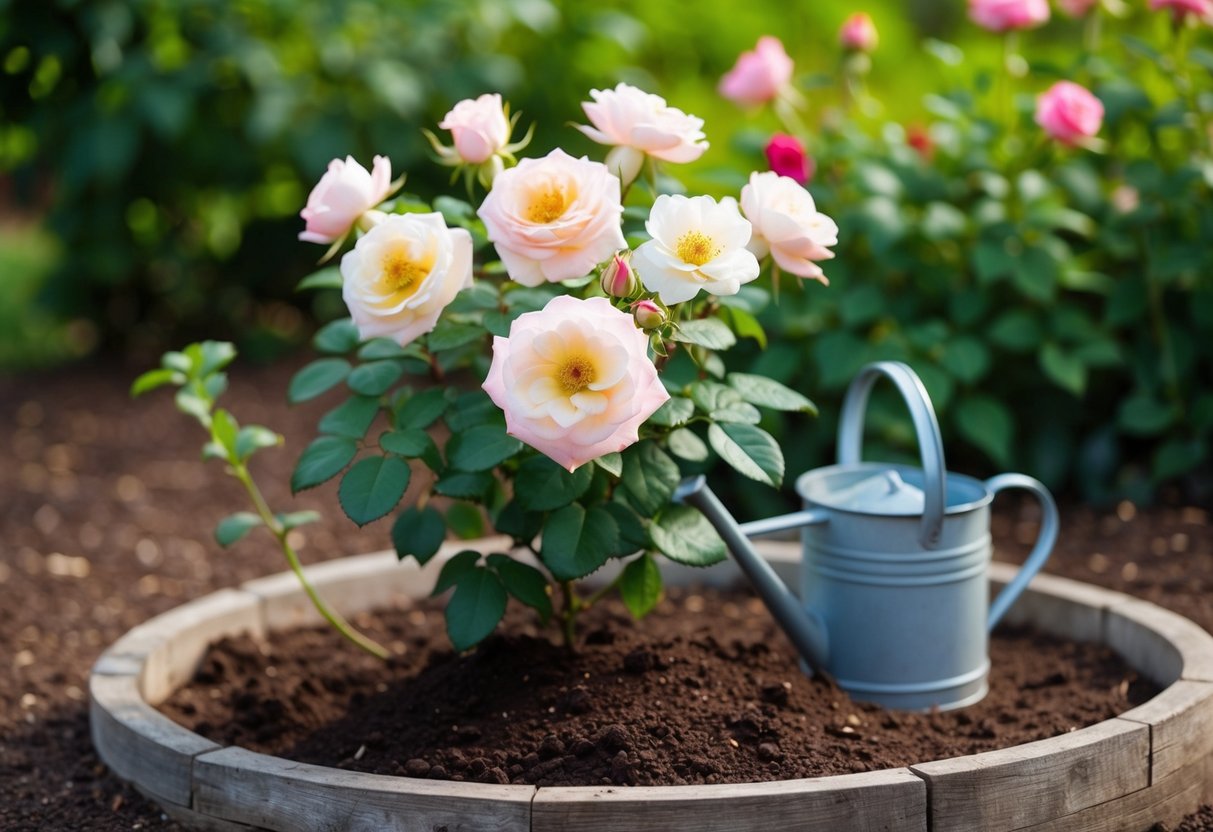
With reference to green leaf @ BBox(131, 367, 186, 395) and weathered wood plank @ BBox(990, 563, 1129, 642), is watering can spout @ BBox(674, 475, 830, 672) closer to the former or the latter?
weathered wood plank @ BBox(990, 563, 1129, 642)

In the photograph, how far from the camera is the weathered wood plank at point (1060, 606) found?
268cm

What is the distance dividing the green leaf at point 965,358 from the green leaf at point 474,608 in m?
1.55

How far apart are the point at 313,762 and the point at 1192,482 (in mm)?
2327

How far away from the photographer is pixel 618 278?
1.84m

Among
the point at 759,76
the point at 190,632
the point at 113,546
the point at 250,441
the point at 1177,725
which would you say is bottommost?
the point at 113,546

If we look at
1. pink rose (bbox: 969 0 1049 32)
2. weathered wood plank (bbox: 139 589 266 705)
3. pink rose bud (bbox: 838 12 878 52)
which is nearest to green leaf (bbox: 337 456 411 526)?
weathered wood plank (bbox: 139 589 266 705)

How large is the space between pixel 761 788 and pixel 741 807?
0.04 metres

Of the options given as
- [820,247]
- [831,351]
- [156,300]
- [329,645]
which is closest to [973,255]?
[831,351]

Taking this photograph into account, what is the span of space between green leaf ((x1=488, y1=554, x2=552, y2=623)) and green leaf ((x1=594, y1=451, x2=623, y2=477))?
0.33 m

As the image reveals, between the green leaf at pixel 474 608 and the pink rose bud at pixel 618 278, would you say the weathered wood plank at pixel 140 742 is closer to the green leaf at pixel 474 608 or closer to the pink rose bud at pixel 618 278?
the green leaf at pixel 474 608

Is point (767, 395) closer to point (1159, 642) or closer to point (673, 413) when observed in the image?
point (673, 413)

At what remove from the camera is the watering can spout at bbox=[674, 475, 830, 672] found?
7.01 feet

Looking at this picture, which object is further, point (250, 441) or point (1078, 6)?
point (1078, 6)

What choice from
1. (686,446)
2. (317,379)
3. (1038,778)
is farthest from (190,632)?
(1038,778)
